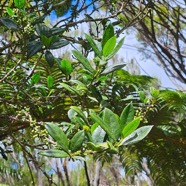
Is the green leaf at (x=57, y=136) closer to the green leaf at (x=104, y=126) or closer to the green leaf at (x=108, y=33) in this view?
the green leaf at (x=104, y=126)

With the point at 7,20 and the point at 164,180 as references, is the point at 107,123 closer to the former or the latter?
the point at 7,20

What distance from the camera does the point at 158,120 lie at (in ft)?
4.45

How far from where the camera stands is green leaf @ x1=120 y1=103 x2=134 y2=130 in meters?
0.45

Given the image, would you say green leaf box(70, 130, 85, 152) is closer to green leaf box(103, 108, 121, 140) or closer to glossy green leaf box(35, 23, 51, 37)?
green leaf box(103, 108, 121, 140)

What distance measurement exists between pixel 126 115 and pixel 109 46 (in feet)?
0.36

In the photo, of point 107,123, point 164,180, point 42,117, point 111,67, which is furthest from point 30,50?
point 164,180

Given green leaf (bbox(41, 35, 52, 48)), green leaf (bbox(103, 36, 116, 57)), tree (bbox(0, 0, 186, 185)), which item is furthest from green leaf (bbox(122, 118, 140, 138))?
green leaf (bbox(41, 35, 52, 48))

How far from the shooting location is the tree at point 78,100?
Answer: 0.45 metres

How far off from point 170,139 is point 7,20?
902mm

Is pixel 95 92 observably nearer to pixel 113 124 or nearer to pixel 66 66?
pixel 66 66

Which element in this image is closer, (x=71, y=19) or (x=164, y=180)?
(x=71, y=19)

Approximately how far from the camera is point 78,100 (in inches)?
28.2

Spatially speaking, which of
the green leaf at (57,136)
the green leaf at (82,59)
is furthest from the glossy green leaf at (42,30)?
the green leaf at (57,136)

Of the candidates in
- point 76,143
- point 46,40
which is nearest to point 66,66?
point 46,40
